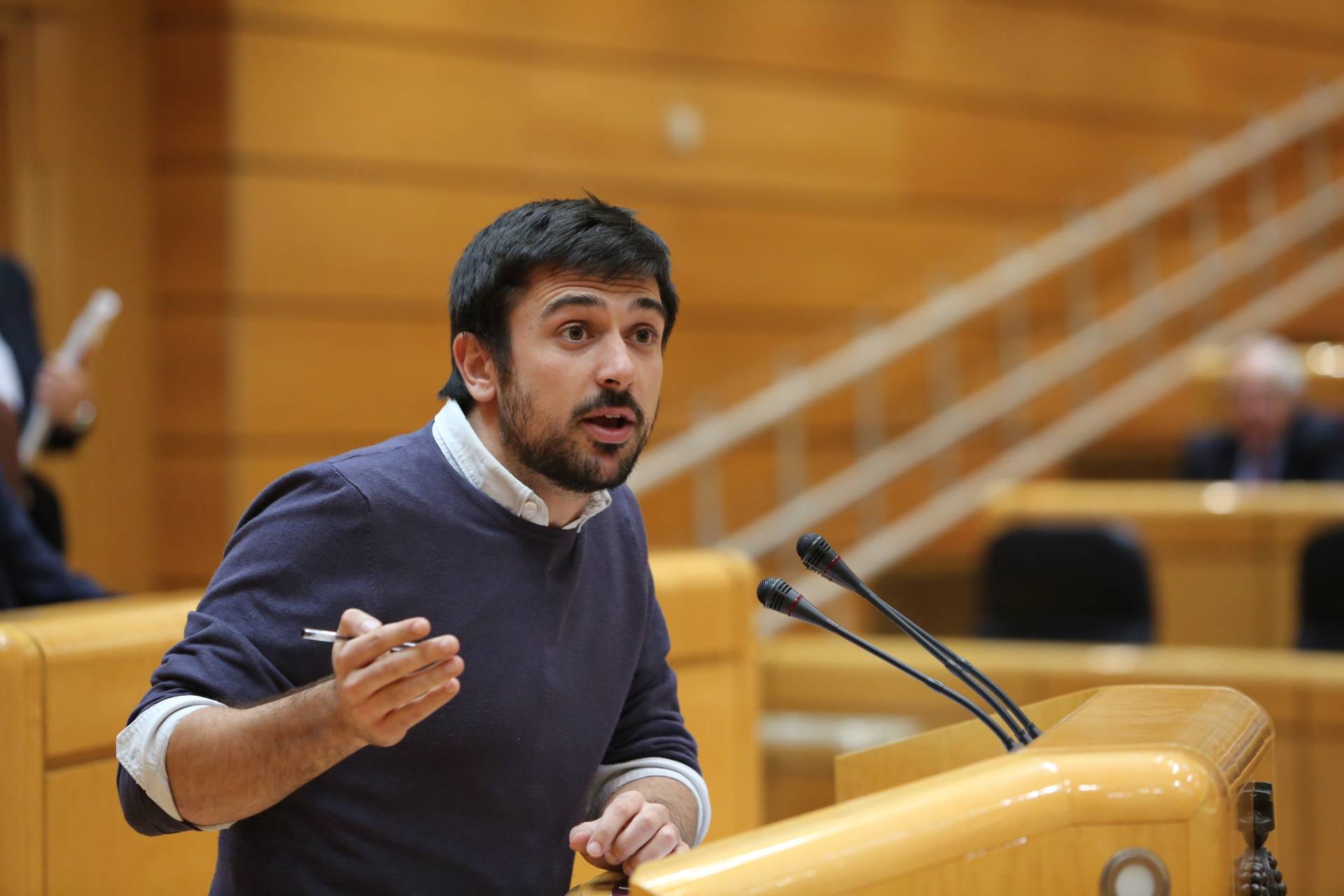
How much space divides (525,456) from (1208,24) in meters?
6.04

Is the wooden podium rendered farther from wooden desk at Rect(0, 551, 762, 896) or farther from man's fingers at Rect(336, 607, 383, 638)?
wooden desk at Rect(0, 551, 762, 896)

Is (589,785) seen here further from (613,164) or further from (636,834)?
(613,164)

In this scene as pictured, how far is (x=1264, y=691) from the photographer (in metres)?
3.73

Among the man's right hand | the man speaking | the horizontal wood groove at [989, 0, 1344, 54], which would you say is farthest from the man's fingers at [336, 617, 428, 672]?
the horizontal wood groove at [989, 0, 1344, 54]

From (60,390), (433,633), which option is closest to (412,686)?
(433,633)

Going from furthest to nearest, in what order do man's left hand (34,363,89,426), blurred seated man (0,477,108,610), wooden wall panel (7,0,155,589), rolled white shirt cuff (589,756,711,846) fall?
wooden wall panel (7,0,155,589) → man's left hand (34,363,89,426) → blurred seated man (0,477,108,610) → rolled white shirt cuff (589,756,711,846)

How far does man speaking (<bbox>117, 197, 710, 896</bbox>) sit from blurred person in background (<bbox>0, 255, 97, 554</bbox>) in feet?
6.50

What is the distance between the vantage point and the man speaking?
144cm

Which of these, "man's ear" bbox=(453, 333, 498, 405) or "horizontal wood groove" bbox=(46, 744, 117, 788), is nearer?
"man's ear" bbox=(453, 333, 498, 405)

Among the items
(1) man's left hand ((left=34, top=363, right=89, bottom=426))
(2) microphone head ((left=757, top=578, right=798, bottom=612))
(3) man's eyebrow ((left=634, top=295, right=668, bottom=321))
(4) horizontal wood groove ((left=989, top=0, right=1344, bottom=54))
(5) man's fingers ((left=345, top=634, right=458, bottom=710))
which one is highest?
(4) horizontal wood groove ((left=989, top=0, right=1344, bottom=54))

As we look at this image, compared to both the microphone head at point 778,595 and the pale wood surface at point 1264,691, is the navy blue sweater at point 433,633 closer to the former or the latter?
the microphone head at point 778,595

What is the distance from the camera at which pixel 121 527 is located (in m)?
4.57

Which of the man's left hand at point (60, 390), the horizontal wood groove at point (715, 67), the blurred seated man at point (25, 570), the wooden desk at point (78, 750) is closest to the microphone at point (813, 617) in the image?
the wooden desk at point (78, 750)

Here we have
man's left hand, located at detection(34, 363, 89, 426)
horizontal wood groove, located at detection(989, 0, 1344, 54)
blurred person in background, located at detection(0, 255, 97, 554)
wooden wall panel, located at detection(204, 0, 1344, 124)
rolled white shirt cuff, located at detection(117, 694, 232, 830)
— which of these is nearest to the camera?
rolled white shirt cuff, located at detection(117, 694, 232, 830)
